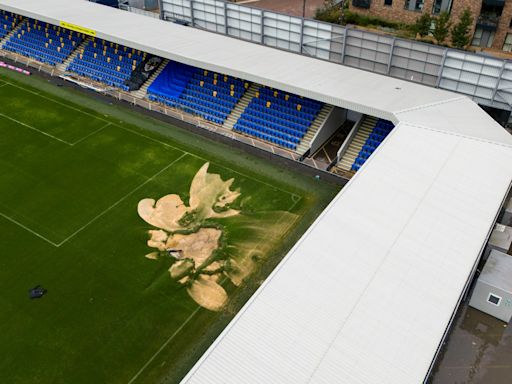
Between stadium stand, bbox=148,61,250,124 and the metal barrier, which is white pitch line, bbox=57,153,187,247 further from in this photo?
the metal barrier

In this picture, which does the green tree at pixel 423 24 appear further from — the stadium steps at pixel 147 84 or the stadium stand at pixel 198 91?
the stadium steps at pixel 147 84

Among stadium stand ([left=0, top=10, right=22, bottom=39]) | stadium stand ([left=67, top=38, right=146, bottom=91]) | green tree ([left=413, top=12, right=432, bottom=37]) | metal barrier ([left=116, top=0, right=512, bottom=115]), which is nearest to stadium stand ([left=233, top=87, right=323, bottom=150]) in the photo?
metal barrier ([left=116, top=0, right=512, bottom=115])

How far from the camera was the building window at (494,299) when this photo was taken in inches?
946

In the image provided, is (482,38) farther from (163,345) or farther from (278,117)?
(163,345)

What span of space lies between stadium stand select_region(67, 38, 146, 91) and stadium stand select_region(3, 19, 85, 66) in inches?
89.9

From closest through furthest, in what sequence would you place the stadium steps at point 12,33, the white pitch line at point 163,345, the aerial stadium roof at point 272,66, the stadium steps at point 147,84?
the white pitch line at point 163,345, the aerial stadium roof at point 272,66, the stadium steps at point 147,84, the stadium steps at point 12,33

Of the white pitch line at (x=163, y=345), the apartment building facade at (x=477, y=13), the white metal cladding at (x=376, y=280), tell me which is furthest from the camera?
the apartment building facade at (x=477, y=13)

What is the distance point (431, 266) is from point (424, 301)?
2191 millimetres

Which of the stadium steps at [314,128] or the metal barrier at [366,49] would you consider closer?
the metal barrier at [366,49]

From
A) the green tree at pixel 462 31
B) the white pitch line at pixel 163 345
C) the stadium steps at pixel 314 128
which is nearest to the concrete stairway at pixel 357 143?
the stadium steps at pixel 314 128

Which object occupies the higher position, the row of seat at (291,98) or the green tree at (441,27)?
the green tree at (441,27)

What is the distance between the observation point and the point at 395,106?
32.9 m

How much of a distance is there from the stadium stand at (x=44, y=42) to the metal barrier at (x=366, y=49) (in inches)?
558

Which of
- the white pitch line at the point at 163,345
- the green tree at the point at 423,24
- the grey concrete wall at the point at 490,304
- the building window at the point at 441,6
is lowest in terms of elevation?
the white pitch line at the point at 163,345
